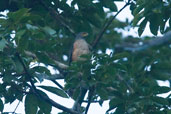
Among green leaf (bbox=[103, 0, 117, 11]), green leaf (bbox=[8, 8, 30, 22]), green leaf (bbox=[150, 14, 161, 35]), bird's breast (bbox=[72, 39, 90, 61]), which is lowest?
green leaf (bbox=[8, 8, 30, 22])

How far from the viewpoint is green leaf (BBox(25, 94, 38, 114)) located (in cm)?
334

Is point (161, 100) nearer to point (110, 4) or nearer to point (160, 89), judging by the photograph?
point (160, 89)

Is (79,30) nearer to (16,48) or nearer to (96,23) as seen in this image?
(96,23)

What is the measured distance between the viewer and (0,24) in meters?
2.91

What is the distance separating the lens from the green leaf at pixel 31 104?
132 inches

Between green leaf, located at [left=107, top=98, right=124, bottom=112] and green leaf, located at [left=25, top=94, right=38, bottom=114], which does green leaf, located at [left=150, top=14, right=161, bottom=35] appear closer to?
green leaf, located at [left=107, top=98, right=124, bottom=112]

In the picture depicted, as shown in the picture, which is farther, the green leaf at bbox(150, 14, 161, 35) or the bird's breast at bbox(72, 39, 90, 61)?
the bird's breast at bbox(72, 39, 90, 61)

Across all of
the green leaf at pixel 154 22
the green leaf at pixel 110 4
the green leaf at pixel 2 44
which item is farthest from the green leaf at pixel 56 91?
the green leaf at pixel 110 4

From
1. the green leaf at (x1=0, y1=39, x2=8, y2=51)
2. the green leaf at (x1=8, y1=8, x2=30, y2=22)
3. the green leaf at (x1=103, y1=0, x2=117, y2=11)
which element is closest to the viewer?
the green leaf at (x1=0, y1=39, x2=8, y2=51)

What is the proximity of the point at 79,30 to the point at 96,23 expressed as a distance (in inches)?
10.6

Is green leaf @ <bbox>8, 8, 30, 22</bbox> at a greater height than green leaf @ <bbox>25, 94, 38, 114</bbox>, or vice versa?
green leaf @ <bbox>8, 8, 30, 22</bbox>

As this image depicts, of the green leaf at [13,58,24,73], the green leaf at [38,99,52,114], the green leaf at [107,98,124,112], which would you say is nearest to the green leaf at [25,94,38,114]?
the green leaf at [38,99,52,114]

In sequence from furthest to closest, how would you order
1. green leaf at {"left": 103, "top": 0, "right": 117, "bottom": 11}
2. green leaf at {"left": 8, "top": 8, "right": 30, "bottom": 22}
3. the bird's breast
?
1. the bird's breast
2. green leaf at {"left": 103, "top": 0, "right": 117, "bottom": 11}
3. green leaf at {"left": 8, "top": 8, "right": 30, "bottom": 22}

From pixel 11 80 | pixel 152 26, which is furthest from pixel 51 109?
pixel 152 26
